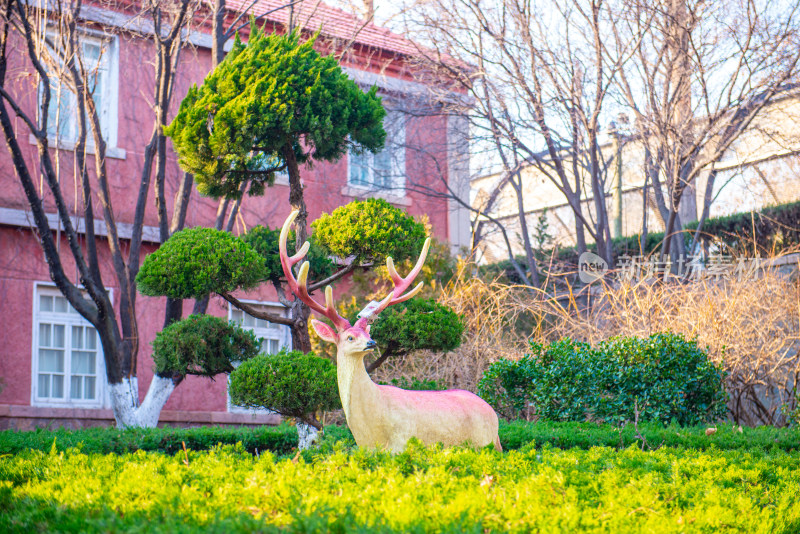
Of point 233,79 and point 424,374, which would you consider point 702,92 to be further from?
point 233,79

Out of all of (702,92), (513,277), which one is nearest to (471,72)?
(702,92)

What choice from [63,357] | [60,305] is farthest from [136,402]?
[60,305]

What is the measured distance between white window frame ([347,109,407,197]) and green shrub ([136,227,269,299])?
320 inches

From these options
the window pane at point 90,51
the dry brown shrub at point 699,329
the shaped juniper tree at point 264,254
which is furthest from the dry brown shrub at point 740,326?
the window pane at point 90,51

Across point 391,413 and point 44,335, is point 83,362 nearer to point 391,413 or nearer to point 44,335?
point 44,335

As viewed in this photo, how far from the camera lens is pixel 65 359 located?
12.1m

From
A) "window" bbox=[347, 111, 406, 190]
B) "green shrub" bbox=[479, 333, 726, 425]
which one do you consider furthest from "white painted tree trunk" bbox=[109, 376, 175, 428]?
"window" bbox=[347, 111, 406, 190]

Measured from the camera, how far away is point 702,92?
11930 millimetres

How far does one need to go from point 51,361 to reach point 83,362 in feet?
1.55

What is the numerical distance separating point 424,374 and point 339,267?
3.16m

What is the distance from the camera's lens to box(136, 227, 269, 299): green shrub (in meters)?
6.79

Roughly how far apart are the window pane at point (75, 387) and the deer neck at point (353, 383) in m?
8.12

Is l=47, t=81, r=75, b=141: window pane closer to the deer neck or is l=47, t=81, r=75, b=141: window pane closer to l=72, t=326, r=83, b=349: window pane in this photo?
l=72, t=326, r=83, b=349: window pane

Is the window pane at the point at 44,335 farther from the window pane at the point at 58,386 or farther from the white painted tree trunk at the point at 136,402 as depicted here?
the white painted tree trunk at the point at 136,402
